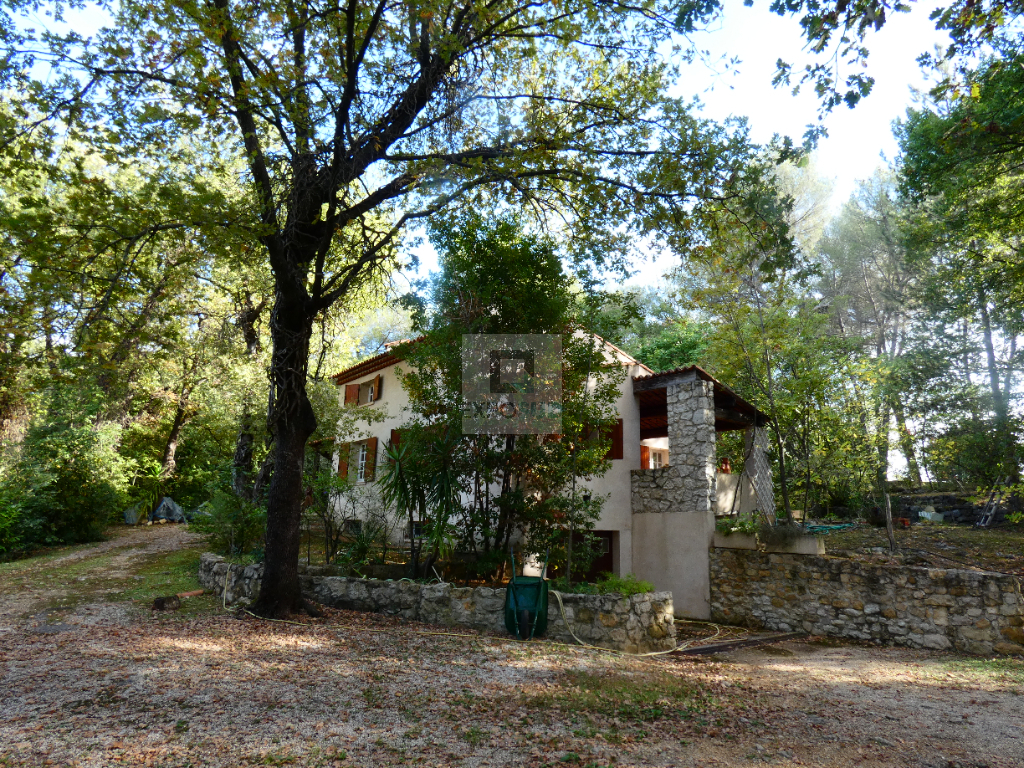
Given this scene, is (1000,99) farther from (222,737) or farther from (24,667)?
(24,667)

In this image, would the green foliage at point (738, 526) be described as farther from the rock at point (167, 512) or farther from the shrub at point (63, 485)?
the rock at point (167, 512)

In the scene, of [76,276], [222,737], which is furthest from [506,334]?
[222,737]

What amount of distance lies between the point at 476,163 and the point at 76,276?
4825mm

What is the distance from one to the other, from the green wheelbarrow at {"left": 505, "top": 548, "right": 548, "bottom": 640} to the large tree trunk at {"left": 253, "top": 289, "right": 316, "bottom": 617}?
106 inches

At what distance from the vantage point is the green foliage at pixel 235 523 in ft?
32.7

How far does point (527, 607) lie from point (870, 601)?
18.4ft

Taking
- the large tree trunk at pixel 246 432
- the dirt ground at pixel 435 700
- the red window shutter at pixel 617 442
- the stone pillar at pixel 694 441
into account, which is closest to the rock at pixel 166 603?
the dirt ground at pixel 435 700

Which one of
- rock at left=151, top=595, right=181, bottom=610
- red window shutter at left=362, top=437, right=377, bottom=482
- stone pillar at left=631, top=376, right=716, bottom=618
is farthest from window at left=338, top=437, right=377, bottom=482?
stone pillar at left=631, top=376, right=716, bottom=618

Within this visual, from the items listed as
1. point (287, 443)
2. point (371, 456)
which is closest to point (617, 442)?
point (371, 456)

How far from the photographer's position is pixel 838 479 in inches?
521

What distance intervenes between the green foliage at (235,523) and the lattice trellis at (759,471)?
9.65m

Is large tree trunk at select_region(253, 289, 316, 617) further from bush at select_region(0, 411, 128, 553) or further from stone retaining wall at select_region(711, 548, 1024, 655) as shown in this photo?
bush at select_region(0, 411, 128, 553)

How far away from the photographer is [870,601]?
874 centimetres

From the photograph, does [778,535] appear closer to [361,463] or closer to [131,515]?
[361,463]
